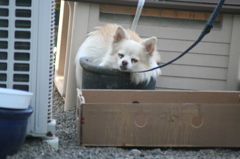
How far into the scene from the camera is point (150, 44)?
3.63 meters

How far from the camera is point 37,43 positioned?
8.24 ft

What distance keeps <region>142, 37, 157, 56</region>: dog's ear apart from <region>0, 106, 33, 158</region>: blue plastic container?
5.28ft

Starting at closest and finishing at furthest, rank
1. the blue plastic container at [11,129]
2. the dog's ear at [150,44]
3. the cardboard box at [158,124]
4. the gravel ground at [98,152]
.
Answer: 1. the blue plastic container at [11,129]
2. the gravel ground at [98,152]
3. the cardboard box at [158,124]
4. the dog's ear at [150,44]

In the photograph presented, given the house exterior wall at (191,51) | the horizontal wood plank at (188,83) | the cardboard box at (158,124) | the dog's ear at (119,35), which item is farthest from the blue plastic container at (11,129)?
the horizontal wood plank at (188,83)

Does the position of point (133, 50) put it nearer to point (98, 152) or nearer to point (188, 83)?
point (188, 83)

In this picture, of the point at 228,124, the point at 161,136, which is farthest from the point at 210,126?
the point at 161,136

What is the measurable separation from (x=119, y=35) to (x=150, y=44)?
0.95 feet

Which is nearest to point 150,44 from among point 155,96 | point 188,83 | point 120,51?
point 120,51

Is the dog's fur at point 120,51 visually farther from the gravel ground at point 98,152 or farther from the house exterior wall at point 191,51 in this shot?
the gravel ground at point 98,152

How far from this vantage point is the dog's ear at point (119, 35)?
3.64 metres

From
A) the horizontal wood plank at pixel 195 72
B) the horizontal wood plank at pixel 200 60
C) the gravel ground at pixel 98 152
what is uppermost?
the horizontal wood plank at pixel 200 60

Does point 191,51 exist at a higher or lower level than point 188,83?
higher

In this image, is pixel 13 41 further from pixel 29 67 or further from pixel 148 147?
pixel 148 147

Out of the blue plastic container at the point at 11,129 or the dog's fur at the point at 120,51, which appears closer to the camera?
the blue plastic container at the point at 11,129
